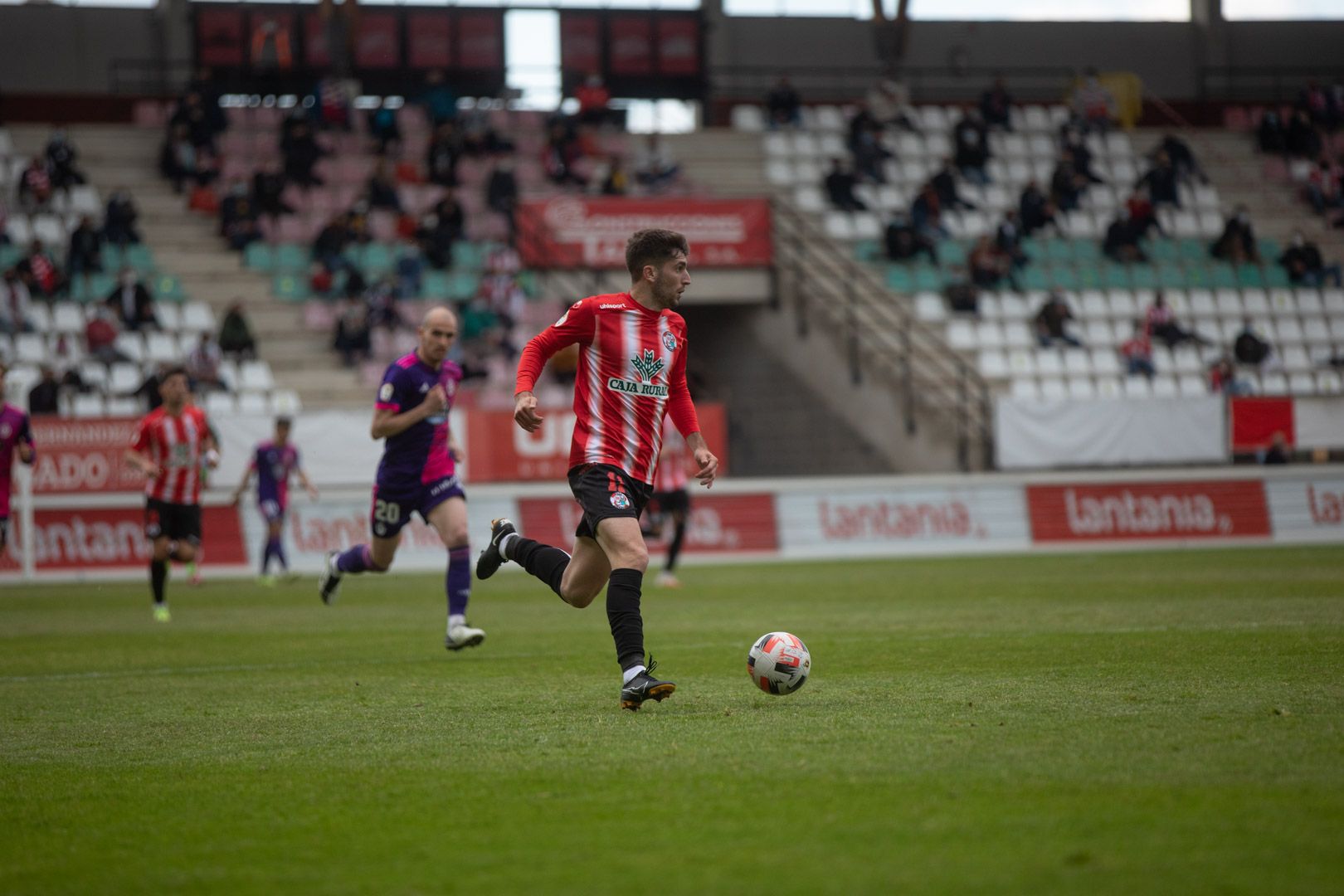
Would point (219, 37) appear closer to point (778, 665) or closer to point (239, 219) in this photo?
point (239, 219)

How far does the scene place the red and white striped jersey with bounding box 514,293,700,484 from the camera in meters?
7.82

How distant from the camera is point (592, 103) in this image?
108ft

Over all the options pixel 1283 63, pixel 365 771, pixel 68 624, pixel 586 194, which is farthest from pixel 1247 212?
pixel 365 771

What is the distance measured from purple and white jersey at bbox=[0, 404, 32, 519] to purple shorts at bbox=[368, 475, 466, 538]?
5.45 m

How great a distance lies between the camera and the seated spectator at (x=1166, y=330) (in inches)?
1179

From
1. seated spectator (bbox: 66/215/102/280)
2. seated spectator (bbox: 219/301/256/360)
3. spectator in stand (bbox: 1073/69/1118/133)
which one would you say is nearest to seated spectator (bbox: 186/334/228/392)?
seated spectator (bbox: 219/301/256/360)

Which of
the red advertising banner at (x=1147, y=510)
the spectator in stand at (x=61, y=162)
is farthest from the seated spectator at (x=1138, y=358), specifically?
the spectator in stand at (x=61, y=162)

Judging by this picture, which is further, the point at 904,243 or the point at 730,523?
the point at 904,243

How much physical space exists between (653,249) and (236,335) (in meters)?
19.5

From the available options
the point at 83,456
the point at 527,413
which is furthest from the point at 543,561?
the point at 83,456

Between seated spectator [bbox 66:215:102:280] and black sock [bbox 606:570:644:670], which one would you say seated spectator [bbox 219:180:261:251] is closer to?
seated spectator [bbox 66:215:102:280]

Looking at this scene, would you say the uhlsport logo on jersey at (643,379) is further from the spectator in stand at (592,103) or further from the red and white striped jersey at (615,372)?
the spectator in stand at (592,103)

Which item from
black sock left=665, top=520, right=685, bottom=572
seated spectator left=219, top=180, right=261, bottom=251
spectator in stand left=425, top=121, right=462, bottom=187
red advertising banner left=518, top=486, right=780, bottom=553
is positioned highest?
spectator in stand left=425, top=121, right=462, bottom=187

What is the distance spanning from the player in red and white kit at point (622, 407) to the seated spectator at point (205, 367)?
18379 millimetres
